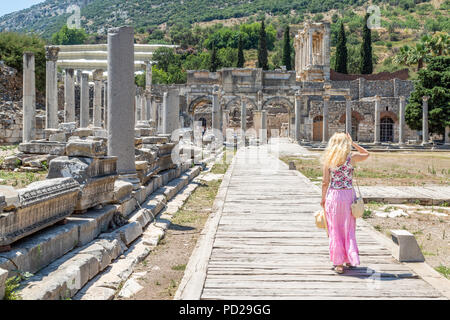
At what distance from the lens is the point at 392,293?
4633 millimetres

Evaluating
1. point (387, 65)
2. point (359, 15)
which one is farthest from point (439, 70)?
point (359, 15)

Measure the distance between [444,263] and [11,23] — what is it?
201227mm

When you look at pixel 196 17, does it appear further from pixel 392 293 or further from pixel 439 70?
pixel 392 293

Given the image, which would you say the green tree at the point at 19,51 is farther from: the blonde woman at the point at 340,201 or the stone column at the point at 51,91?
the blonde woman at the point at 340,201

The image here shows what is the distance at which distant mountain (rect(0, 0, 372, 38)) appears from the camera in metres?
139

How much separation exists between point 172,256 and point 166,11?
155470mm

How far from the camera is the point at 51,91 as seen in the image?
72.9 feet

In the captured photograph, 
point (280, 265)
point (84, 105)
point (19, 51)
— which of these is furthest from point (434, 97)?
point (280, 265)

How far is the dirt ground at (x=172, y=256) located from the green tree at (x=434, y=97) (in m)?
36.2

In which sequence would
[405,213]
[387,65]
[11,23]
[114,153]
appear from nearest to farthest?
1. [114,153]
2. [405,213]
3. [387,65]
4. [11,23]

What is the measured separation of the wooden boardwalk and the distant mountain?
135m

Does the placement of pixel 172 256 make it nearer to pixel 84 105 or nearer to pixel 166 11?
pixel 84 105

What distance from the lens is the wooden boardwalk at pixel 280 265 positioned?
467cm

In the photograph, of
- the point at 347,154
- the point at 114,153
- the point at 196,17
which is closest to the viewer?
the point at 347,154
